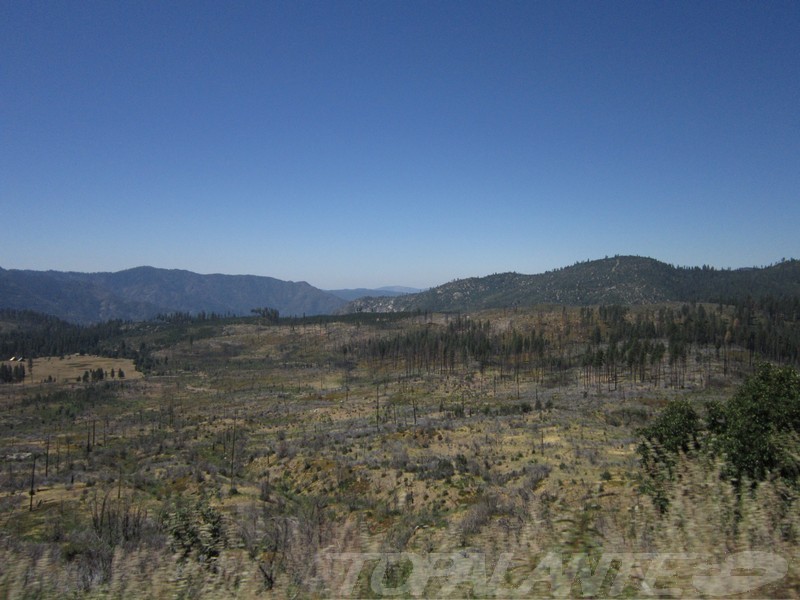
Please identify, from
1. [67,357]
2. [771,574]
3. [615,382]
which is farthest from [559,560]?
[67,357]

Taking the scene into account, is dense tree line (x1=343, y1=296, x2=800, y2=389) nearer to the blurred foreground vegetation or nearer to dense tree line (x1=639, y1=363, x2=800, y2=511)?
the blurred foreground vegetation

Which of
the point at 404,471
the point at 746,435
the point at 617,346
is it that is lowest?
the point at 404,471

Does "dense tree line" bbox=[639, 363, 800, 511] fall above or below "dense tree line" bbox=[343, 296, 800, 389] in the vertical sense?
above

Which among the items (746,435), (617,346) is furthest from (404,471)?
(617,346)

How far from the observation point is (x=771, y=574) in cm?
449

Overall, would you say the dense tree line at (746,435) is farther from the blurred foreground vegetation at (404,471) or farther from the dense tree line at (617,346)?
the dense tree line at (617,346)

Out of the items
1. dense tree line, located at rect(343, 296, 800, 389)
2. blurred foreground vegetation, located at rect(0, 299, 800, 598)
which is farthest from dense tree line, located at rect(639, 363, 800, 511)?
dense tree line, located at rect(343, 296, 800, 389)

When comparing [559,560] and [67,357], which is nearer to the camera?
[559,560]

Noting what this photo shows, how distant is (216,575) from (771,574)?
5982 millimetres

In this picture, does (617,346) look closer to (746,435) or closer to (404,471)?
(404,471)

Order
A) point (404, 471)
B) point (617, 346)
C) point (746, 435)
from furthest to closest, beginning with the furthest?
point (617, 346) < point (404, 471) < point (746, 435)

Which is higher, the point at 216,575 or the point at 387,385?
the point at 216,575

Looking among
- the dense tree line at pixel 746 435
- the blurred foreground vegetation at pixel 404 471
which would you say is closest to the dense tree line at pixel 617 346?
the blurred foreground vegetation at pixel 404 471

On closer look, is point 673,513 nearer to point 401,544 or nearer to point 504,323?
point 401,544
